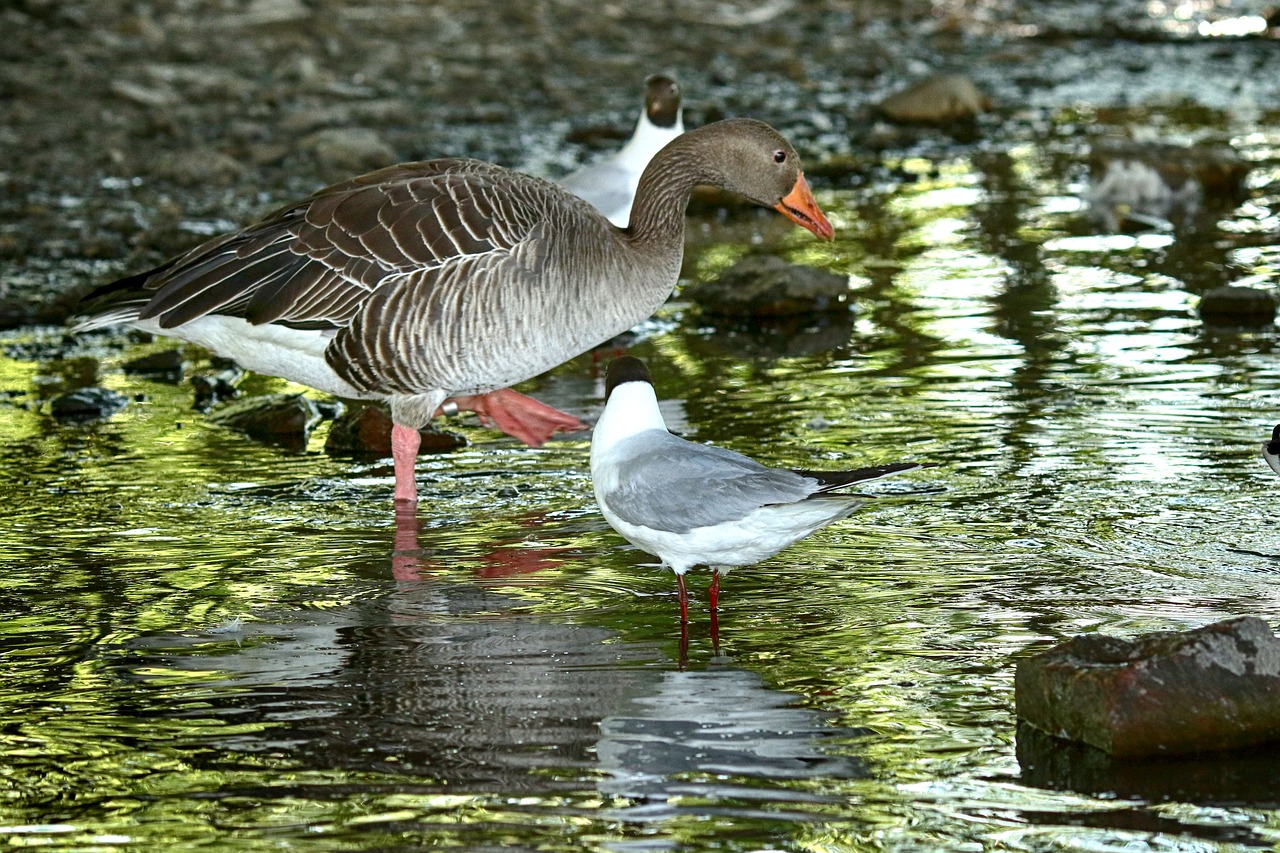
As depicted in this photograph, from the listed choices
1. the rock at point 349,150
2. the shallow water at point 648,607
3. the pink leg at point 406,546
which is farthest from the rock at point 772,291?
the rock at point 349,150

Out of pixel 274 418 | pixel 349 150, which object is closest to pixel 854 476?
pixel 274 418

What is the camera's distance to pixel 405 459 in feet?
26.9

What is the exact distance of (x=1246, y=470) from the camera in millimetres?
7852

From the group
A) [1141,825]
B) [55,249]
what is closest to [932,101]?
[55,249]

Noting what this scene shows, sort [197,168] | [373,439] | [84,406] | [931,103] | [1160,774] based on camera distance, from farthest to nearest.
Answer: [931,103]
[197,168]
[84,406]
[373,439]
[1160,774]

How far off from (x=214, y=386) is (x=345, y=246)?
2330 millimetres

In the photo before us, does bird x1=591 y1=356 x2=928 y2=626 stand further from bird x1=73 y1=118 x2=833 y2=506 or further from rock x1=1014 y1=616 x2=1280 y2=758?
bird x1=73 y1=118 x2=833 y2=506

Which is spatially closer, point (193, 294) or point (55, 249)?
point (193, 294)

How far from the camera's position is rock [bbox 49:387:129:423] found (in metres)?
9.57

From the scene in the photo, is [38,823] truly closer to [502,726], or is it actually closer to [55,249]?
[502,726]

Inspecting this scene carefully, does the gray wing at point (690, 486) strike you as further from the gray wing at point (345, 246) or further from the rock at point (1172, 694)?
the gray wing at point (345, 246)

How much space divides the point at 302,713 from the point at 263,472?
3.15 m

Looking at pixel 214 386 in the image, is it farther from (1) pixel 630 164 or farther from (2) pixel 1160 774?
(2) pixel 1160 774

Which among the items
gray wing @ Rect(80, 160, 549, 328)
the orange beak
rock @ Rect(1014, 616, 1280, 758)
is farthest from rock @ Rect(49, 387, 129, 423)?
rock @ Rect(1014, 616, 1280, 758)
